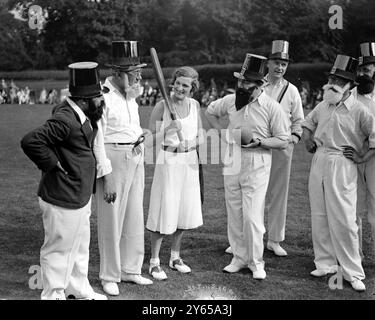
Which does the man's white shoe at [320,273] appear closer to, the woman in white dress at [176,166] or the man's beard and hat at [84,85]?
the woman in white dress at [176,166]

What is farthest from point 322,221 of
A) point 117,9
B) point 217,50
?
point 217,50

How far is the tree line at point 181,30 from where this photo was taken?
38.7 metres

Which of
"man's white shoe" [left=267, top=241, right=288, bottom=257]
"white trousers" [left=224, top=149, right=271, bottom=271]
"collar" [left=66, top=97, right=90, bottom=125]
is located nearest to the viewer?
"collar" [left=66, top=97, right=90, bottom=125]

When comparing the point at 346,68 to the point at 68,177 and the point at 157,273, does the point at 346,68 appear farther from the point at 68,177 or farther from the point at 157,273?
the point at 68,177

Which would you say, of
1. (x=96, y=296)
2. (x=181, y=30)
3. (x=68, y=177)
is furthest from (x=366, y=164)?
(x=181, y=30)

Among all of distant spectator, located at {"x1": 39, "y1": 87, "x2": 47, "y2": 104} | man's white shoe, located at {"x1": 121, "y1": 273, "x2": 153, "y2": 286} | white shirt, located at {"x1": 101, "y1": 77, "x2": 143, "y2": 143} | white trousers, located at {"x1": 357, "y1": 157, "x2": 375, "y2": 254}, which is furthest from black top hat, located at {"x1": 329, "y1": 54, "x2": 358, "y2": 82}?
distant spectator, located at {"x1": 39, "y1": 87, "x2": 47, "y2": 104}

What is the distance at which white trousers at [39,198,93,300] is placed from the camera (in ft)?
14.8

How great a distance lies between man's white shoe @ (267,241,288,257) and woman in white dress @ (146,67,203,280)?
4.33 feet

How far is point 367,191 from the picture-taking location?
620 centimetres

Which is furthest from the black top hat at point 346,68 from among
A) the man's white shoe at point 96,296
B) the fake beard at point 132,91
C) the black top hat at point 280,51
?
the man's white shoe at point 96,296

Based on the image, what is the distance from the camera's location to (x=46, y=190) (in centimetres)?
451

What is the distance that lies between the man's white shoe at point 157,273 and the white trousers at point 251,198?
3.05 ft

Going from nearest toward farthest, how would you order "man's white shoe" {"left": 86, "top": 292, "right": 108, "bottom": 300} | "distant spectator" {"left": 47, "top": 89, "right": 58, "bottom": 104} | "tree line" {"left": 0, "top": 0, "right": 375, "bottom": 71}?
"man's white shoe" {"left": 86, "top": 292, "right": 108, "bottom": 300} < "distant spectator" {"left": 47, "top": 89, "right": 58, "bottom": 104} < "tree line" {"left": 0, "top": 0, "right": 375, "bottom": 71}

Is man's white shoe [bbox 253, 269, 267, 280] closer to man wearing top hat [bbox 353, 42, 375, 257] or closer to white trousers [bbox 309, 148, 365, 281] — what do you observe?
white trousers [bbox 309, 148, 365, 281]
